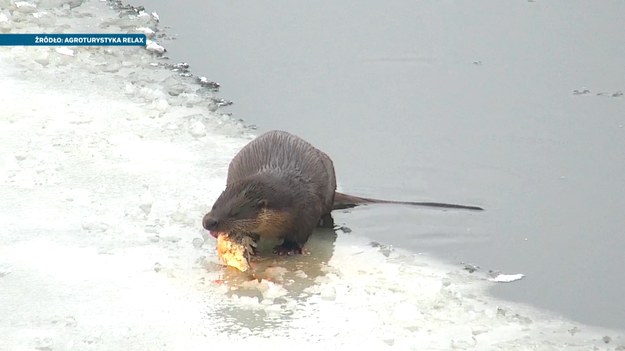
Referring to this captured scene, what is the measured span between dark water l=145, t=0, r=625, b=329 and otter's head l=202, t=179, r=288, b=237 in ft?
1.82

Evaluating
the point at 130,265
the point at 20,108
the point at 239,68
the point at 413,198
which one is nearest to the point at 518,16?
the point at 239,68

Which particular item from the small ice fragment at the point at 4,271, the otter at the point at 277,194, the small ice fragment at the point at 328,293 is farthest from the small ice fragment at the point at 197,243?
the small ice fragment at the point at 4,271

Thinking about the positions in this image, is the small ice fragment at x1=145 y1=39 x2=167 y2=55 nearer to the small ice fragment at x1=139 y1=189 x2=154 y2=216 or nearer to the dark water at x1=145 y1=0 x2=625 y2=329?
the dark water at x1=145 y1=0 x2=625 y2=329

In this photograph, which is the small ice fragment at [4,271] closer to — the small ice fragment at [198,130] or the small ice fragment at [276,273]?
the small ice fragment at [276,273]

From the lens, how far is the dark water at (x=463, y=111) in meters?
4.59

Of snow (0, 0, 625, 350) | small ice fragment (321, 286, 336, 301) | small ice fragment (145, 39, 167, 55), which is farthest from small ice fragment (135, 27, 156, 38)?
small ice fragment (321, 286, 336, 301)

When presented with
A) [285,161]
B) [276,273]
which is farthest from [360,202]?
[276,273]

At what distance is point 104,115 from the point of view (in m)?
5.91

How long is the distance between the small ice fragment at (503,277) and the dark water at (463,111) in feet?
0.11

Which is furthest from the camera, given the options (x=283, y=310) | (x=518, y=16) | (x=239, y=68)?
(x=518, y=16)

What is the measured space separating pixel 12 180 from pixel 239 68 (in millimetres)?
1961

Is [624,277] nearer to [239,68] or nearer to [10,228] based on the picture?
[10,228]

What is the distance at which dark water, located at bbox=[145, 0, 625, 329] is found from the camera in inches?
181

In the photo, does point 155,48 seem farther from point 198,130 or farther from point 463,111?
point 463,111
